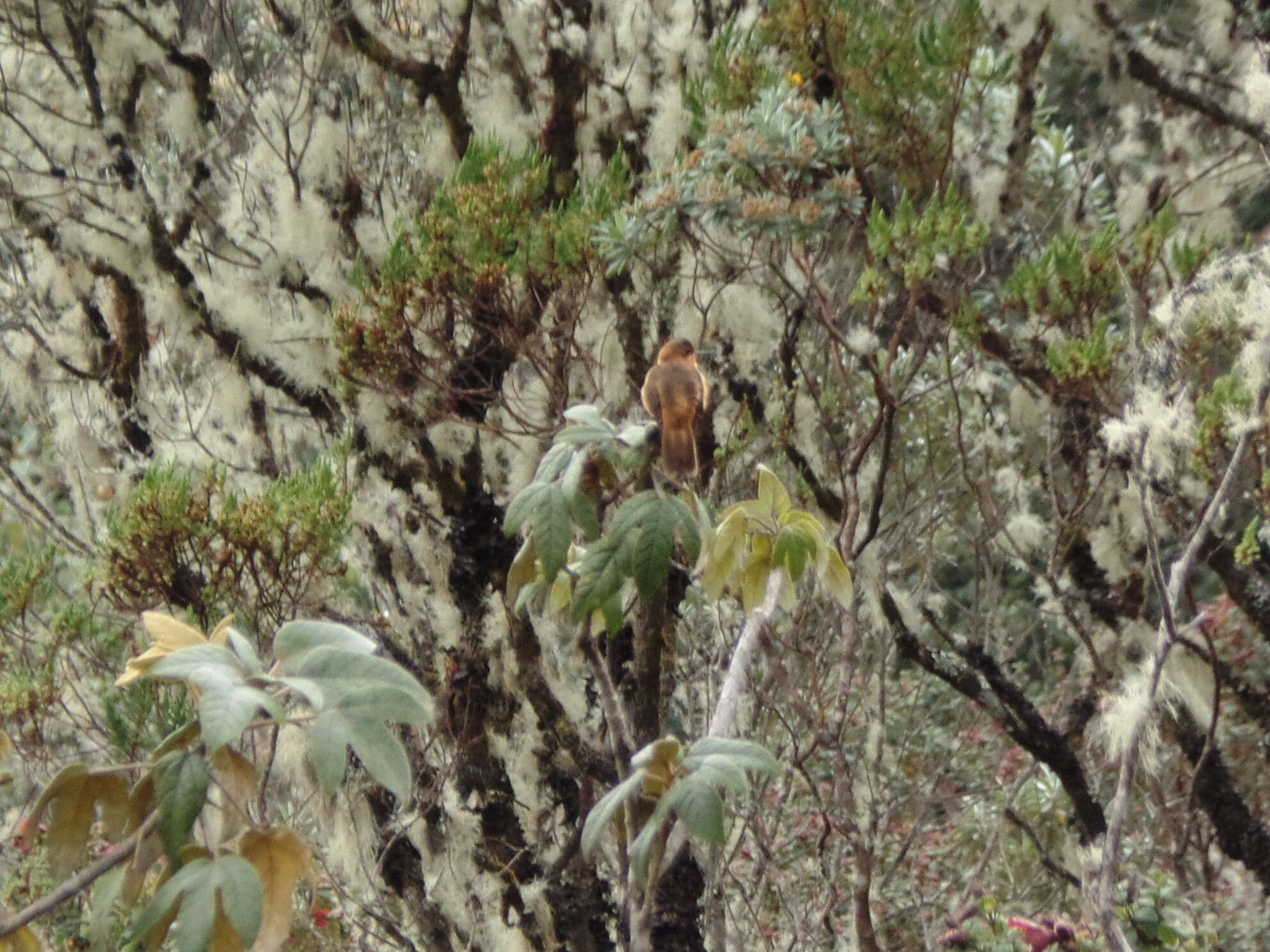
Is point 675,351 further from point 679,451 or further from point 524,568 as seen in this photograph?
point 524,568

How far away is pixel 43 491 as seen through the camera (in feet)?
12.9

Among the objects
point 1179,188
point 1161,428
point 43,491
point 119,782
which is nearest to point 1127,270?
point 1161,428

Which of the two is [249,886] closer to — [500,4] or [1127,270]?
[1127,270]

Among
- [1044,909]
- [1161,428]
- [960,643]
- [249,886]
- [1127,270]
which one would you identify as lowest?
[249,886]

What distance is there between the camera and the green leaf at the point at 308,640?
2.46 ft

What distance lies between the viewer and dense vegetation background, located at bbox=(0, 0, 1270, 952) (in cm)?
160

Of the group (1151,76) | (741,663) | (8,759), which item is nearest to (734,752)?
(741,663)

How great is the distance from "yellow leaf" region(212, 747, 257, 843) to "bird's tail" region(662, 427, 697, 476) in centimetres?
49

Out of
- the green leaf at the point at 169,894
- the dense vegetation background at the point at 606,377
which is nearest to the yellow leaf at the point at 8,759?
the dense vegetation background at the point at 606,377

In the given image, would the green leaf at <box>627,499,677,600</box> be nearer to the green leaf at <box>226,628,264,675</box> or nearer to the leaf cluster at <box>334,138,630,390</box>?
the green leaf at <box>226,628,264,675</box>

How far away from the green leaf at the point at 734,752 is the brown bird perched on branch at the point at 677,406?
0.38 metres

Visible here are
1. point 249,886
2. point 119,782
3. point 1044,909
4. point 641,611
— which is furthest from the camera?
point 1044,909

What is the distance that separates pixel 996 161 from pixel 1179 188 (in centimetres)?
35

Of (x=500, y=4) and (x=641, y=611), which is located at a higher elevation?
(x=500, y=4)
